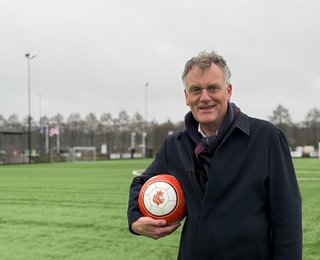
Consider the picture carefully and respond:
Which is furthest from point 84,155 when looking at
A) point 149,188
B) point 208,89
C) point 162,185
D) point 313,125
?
point 208,89

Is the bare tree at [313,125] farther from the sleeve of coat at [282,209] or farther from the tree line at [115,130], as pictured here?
the sleeve of coat at [282,209]

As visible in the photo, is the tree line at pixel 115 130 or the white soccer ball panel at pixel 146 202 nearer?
the white soccer ball panel at pixel 146 202

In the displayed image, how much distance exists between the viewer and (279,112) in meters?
91.9

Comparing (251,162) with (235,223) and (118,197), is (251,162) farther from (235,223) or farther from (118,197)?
(118,197)

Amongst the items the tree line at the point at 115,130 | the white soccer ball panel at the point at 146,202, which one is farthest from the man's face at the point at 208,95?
the tree line at the point at 115,130

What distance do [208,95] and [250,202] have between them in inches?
25.4

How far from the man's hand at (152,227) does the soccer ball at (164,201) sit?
0.22ft

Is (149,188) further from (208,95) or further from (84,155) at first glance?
(84,155)

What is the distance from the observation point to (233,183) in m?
2.50

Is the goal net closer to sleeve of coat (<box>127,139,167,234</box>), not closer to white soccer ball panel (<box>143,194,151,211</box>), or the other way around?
sleeve of coat (<box>127,139,167,234</box>)

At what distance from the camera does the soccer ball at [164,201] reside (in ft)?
9.22

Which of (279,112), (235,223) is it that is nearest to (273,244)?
(235,223)

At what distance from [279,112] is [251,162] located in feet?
303

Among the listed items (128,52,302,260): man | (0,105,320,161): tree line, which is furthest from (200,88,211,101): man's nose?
(0,105,320,161): tree line
